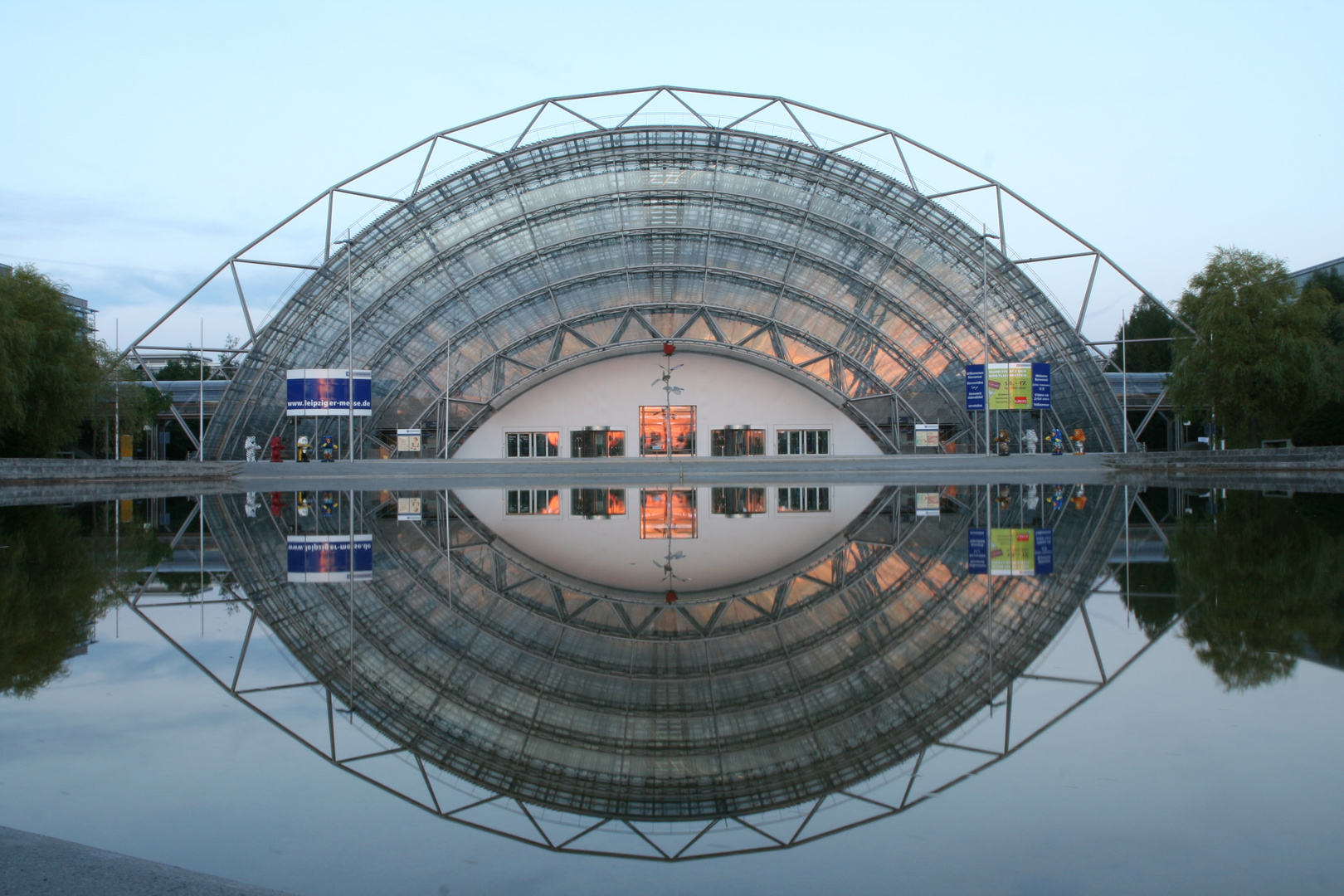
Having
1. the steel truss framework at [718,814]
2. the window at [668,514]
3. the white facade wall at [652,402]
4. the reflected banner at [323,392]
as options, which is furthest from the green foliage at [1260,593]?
the white facade wall at [652,402]

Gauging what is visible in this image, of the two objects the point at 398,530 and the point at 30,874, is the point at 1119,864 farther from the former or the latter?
the point at 398,530

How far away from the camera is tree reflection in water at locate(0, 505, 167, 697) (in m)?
5.58

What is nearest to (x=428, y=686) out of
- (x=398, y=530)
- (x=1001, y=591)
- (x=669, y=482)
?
(x=1001, y=591)

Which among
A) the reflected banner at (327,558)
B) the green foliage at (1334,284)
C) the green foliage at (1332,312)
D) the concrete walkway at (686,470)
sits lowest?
the reflected banner at (327,558)

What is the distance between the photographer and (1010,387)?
53344 mm

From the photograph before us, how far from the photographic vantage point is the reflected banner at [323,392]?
51719 millimetres

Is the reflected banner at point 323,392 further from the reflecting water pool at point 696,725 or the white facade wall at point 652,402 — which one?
the reflecting water pool at point 696,725

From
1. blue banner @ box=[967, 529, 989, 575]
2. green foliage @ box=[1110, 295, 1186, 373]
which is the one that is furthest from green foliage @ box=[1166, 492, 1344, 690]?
green foliage @ box=[1110, 295, 1186, 373]

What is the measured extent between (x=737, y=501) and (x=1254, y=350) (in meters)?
32.3

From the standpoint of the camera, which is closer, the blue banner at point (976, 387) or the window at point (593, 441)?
the blue banner at point (976, 387)

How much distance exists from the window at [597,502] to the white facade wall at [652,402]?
2656 centimetres

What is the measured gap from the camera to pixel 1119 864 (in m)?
2.77

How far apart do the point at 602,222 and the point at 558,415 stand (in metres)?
13.7

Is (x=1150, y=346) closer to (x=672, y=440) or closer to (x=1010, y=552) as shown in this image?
(x=672, y=440)
